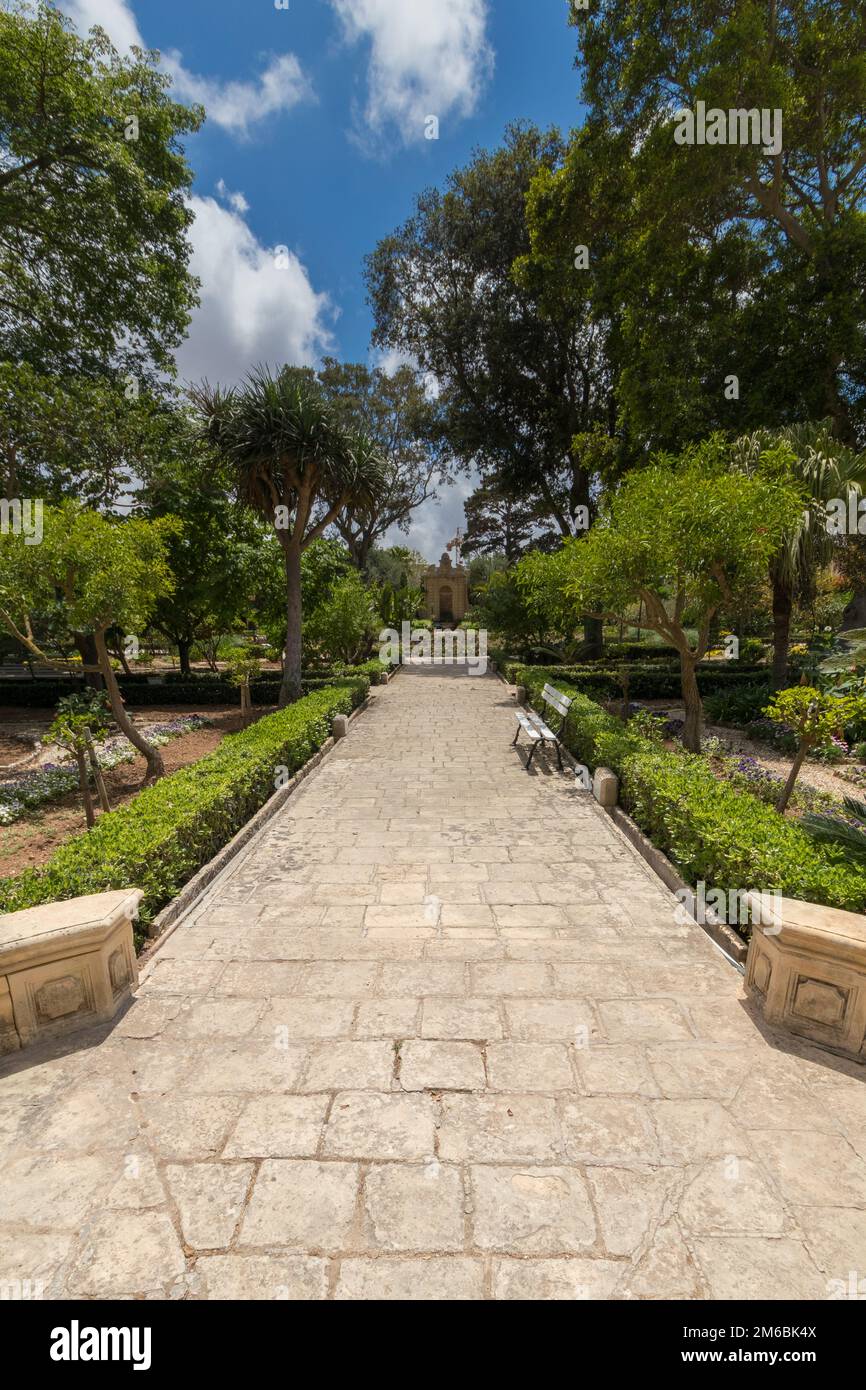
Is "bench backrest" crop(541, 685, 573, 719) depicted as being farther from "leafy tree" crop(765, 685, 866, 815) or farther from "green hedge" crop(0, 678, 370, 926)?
"green hedge" crop(0, 678, 370, 926)

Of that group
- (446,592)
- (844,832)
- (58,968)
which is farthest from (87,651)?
(446,592)

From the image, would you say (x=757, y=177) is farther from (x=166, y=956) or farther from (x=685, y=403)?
(x=166, y=956)

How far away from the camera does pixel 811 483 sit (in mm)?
10727

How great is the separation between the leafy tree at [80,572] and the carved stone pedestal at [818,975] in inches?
309

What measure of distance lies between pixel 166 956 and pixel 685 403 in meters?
14.8

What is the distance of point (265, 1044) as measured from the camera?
9.71 ft

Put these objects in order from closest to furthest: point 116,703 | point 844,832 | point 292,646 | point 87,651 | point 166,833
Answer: point 166,833
point 844,832
point 116,703
point 292,646
point 87,651

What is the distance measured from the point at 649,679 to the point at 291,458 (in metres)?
11.0

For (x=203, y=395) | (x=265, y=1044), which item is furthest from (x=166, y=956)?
(x=203, y=395)

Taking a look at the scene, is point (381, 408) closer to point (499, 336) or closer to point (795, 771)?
point (499, 336)

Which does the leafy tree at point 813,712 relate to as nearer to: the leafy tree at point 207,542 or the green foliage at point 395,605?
the leafy tree at point 207,542

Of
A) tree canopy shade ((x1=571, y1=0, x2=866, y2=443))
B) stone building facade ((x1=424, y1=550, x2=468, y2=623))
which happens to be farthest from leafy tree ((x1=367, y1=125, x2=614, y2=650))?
stone building facade ((x1=424, y1=550, x2=468, y2=623))

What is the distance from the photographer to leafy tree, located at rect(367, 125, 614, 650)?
18.7m

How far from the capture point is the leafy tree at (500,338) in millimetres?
18656
